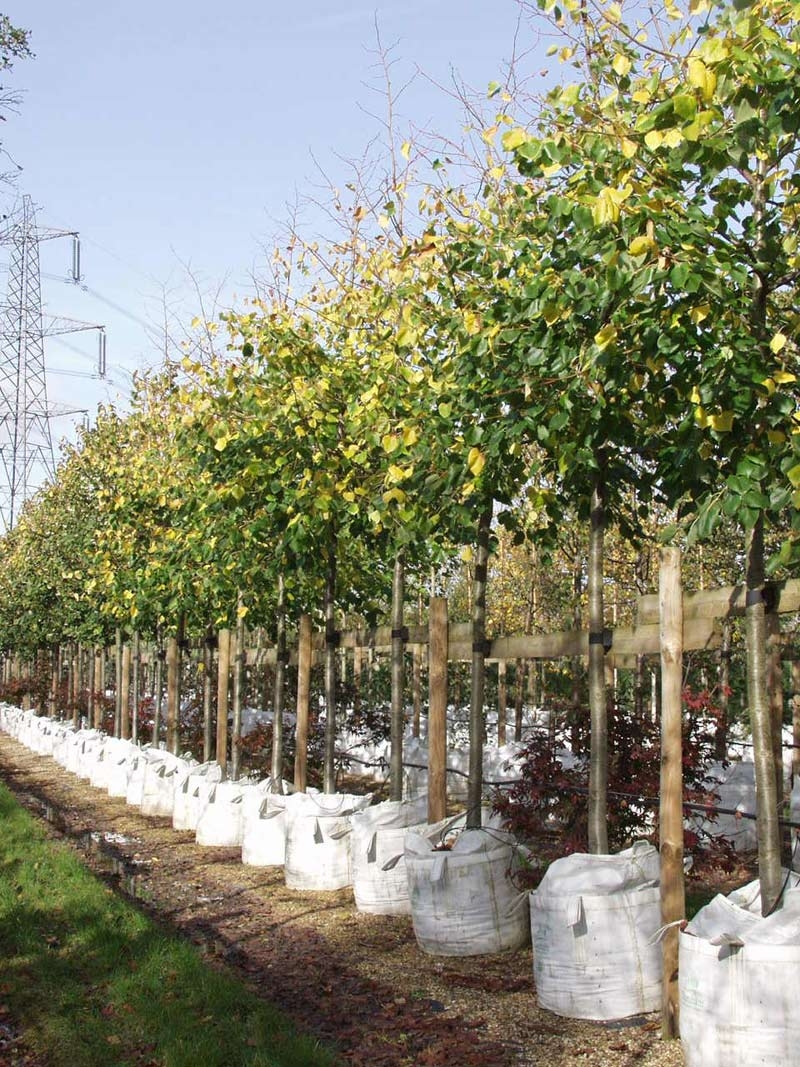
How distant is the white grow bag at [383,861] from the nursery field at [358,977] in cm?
11

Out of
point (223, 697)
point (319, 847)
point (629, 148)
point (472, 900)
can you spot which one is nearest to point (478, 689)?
point (472, 900)

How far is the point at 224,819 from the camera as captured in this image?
11609mm

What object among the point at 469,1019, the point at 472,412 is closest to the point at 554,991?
the point at 469,1019

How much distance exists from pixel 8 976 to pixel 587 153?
524 cm

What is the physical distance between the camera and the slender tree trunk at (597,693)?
642 centimetres

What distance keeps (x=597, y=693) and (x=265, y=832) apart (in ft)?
16.3

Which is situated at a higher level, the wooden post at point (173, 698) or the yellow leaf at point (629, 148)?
the yellow leaf at point (629, 148)

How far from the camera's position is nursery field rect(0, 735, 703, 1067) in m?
5.44

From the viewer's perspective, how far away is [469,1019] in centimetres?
594

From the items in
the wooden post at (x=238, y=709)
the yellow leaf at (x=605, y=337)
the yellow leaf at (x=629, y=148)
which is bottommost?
the wooden post at (x=238, y=709)

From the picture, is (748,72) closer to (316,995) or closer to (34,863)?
(316,995)

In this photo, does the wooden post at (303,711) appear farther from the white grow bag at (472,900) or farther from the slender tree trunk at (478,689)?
the white grow bag at (472,900)

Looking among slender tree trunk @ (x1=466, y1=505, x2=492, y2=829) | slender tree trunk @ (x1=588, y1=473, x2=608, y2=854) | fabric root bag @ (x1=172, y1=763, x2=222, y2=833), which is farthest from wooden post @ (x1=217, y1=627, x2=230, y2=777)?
slender tree trunk @ (x1=588, y1=473, x2=608, y2=854)

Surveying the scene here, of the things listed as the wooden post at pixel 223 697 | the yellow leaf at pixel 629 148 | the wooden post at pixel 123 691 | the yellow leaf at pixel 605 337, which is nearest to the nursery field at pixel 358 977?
the wooden post at pixel 223 697
